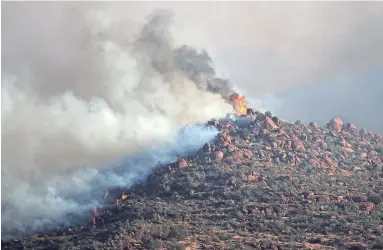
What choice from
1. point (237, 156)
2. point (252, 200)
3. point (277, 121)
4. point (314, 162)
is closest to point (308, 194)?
point (252, 200)

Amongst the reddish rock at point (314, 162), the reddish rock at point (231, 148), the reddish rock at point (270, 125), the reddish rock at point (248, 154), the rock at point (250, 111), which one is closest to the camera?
the reddish rock at point (248, 154)

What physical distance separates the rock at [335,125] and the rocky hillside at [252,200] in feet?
26.5

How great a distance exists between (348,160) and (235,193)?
105ft

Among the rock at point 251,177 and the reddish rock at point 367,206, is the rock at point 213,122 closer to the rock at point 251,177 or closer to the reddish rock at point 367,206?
the rock at point 251,177

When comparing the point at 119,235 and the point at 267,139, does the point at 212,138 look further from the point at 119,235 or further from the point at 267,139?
the point at 119,235

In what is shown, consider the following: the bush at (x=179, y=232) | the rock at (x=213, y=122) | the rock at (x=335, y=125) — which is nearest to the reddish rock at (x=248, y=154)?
the rock at (x=213, y=122)

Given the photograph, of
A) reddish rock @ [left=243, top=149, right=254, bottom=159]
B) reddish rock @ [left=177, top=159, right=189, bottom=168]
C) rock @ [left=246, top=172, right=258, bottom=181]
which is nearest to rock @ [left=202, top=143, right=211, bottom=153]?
reddish rock @ [left=177, top=159, right=189, bottom=168]

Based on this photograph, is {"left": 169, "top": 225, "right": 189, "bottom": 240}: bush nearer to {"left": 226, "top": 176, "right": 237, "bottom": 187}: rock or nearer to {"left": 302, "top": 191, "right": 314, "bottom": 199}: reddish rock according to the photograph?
{"left": 226, "top": 176, "right": 237, "bottom": 187}: rock

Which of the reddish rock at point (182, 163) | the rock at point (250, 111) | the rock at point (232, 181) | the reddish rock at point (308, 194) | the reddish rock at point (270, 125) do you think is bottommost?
the reddish rock at point (308, 194)

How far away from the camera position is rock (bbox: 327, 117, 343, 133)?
11915 centimetres

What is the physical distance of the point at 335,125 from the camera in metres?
120

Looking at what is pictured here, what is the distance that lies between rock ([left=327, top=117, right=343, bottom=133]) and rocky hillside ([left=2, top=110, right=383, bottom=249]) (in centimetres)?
808

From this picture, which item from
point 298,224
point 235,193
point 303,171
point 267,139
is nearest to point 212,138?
point 267,139

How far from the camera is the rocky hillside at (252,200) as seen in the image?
207 feet
